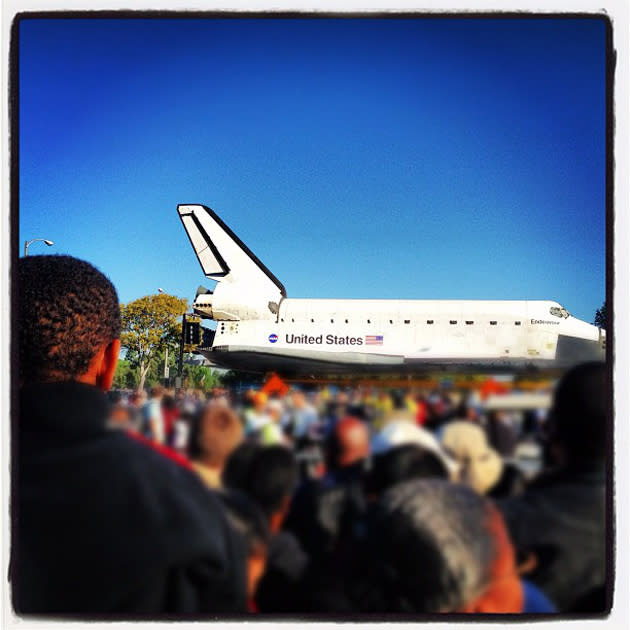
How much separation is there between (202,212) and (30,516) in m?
19.1

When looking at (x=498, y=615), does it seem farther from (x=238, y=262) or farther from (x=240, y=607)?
(x=238, y=262)

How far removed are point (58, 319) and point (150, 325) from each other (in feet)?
82.1

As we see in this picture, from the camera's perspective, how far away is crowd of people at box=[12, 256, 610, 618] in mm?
1271

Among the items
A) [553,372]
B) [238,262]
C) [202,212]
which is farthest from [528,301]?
[553,372]

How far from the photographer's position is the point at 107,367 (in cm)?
183

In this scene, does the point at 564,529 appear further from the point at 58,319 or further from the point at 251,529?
the point at 58,319

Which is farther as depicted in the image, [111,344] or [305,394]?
[111,344]

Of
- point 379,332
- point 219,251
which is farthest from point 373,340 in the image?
point 219,251

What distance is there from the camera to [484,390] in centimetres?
158

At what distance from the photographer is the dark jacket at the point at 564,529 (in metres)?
1.41

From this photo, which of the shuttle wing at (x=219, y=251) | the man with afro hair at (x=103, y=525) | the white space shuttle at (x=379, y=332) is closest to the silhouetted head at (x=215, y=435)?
the man with afro hair at (x=103, y=525)

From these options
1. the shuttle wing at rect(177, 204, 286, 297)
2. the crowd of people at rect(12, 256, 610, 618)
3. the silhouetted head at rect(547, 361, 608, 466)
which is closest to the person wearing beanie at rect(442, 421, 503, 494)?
the crowd of people at rect(12, 256, 610, 618)

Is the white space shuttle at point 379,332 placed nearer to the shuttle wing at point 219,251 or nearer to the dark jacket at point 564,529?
the shuttle wing at point 219,251

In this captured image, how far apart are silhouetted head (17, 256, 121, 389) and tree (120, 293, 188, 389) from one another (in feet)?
78.3
